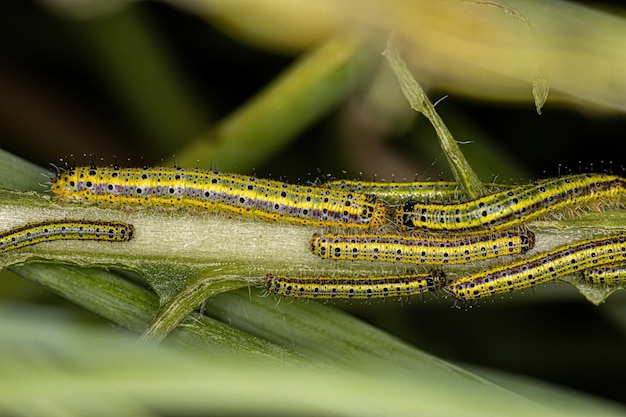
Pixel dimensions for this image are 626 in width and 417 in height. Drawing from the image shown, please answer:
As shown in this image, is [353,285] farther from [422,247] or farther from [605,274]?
[605,274]

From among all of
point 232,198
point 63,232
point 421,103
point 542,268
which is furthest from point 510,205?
point 63,232

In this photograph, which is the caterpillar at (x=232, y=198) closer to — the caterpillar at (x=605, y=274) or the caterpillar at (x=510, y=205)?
the caterpillar at (x=510, y=205)

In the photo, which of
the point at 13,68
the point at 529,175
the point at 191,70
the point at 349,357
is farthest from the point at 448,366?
the point at 13,68

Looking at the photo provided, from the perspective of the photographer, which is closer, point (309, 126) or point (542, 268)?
point (542, 268)

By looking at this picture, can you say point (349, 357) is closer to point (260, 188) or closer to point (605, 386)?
point (260, 188)

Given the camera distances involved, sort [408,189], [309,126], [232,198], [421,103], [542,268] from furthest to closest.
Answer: [309,126], [408,189], [232,198], [542,268], [421,103]
